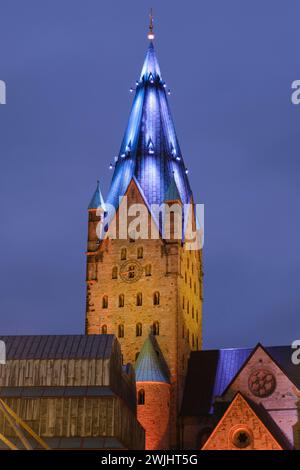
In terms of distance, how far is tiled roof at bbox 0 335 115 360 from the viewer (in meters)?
68.1

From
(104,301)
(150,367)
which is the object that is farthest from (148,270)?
(150,367)

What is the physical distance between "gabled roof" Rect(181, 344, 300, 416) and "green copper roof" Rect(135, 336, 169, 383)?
3.75 meters

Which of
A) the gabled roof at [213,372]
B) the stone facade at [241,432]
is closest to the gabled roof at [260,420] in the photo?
the stone facade at [241,432]

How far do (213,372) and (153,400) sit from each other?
8708 millimetres

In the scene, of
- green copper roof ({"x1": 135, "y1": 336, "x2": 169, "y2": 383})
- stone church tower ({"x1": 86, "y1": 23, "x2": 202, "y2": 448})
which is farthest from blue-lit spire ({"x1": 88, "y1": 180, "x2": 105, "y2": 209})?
green copper roof ({"x1": 135, "y1": 336, "x2": 169, "y2": 383})

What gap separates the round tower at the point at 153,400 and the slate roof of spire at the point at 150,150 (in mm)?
16555

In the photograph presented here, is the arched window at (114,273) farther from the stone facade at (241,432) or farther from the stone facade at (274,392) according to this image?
the stone facade at (241,432)

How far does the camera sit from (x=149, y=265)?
302ft

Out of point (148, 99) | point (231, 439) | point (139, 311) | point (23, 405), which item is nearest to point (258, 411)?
point (231, 439)

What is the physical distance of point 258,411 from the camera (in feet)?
265

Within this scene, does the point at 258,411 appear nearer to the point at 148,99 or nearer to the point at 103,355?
the point at 103,355

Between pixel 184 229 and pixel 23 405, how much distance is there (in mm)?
32839

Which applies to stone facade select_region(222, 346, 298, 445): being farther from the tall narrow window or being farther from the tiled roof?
the tiled roof

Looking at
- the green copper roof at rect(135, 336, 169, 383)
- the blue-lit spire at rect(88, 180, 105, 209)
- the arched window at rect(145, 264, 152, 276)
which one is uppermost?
the blue-lit spire at rect(88, 180, 105, 209)
